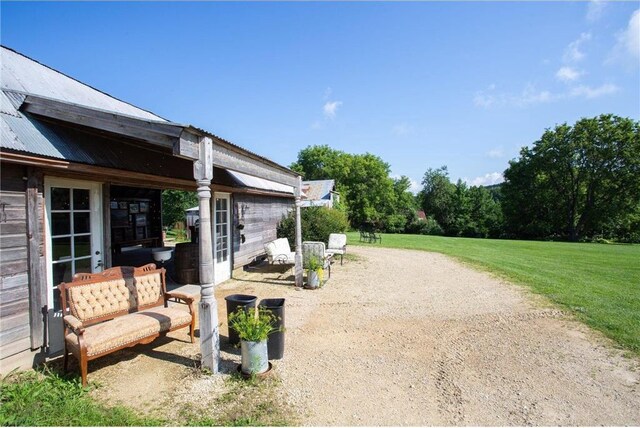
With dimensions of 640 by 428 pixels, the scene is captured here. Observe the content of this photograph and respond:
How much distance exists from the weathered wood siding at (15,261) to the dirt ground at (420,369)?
850 mm

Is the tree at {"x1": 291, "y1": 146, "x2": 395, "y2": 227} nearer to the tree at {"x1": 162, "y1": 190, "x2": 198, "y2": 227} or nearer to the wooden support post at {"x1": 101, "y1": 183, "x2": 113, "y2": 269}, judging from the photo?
the tree at {"x1": 162, "y1": 190, "x2": 198, "y2": 227}

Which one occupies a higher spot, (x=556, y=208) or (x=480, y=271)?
(x=556, y=208)

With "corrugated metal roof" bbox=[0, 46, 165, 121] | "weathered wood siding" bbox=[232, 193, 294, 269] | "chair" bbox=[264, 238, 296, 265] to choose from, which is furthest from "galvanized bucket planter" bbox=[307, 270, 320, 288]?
"corrugated metal roof" bbox=[0, 46, 165, 121]

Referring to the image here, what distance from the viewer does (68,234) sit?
14.1 ft

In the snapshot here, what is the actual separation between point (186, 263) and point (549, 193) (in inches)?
1449

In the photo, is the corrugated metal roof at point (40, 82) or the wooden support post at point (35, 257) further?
the corrugated metal roof at point (40, 82)

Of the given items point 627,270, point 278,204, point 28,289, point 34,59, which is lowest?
point 627,270

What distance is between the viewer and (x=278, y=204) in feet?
42.4

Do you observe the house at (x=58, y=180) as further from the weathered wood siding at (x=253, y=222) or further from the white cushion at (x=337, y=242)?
the white cushion at (x=337, y=242)

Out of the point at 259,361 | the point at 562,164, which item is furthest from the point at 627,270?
the point at 562,164

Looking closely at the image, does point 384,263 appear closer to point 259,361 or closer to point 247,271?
point 247,271

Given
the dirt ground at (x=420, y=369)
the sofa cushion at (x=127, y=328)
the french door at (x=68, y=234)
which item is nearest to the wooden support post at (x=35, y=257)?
the french door at (x=68, y=234)

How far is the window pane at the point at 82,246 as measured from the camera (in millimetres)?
4442

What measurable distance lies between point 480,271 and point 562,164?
2975cm
